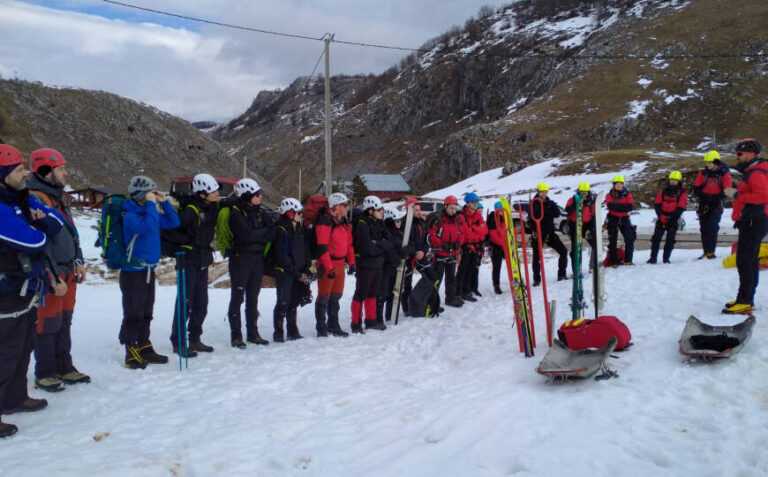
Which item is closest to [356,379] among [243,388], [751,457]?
[243,388]

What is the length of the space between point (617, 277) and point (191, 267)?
8.30 m

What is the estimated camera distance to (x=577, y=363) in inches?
203

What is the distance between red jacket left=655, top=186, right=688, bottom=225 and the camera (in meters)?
11.5

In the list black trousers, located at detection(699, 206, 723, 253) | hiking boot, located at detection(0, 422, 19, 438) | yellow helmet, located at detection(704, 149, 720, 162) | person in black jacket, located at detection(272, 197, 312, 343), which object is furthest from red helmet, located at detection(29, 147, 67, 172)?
black trousers, located at detection(699, 206, 723, 253)

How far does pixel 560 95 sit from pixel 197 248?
7481 cm

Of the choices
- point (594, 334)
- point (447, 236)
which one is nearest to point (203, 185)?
point (447, 236)

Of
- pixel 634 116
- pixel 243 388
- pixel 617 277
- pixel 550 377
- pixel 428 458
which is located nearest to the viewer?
pixel 428 458

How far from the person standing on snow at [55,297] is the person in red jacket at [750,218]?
796 cm

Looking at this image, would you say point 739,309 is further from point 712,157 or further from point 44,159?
point 44,159

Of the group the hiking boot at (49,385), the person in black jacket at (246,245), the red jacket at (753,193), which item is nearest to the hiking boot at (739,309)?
the red jacket at (753,193)

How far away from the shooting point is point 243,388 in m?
5.71

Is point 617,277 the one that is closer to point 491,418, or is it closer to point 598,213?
point 598,213

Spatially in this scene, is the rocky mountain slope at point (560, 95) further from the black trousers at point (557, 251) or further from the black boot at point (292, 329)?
the black boot at point (292, 329)

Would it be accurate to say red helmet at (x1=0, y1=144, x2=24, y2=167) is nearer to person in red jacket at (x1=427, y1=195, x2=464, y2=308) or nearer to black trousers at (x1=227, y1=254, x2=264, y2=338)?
black trousers at (x1=227, y1=254, x2=264, y2=338)
